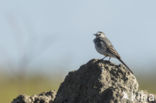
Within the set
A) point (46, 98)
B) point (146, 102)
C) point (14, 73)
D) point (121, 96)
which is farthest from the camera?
point (14, 73)

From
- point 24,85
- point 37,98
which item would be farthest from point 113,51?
point 24,85

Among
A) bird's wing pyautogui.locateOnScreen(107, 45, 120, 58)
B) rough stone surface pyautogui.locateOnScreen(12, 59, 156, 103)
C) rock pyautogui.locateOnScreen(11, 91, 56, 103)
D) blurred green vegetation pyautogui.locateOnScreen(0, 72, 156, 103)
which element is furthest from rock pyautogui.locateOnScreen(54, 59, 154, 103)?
blurred green vegetation pyautogui.locateOnScreen(0, 72, 156, 103)

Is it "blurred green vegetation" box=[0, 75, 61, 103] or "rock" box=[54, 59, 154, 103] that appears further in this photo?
"blurred green vegetation" box=[0, 75, 61, 103]

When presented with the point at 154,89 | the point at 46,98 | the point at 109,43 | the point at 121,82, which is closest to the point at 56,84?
the point at 154,89

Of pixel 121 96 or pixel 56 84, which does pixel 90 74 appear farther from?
pixel 56 84

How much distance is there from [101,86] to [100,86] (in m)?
0.01

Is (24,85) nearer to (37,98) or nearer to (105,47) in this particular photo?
(105,47)

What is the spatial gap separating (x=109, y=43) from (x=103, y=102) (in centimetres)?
541

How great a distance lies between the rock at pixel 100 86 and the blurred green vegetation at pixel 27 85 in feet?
25.6

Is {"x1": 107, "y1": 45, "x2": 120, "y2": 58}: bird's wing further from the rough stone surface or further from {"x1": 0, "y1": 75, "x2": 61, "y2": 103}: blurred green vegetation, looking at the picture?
{"x1": 0, "y1": 75, "x2": 61, "y2": 103}: blurred green vegetation

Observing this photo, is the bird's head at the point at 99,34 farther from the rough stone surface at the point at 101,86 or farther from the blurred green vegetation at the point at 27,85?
the rough stone surface at the point at 101,86

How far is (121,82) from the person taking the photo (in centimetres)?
1002

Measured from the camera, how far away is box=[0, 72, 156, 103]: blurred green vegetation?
62.7ft

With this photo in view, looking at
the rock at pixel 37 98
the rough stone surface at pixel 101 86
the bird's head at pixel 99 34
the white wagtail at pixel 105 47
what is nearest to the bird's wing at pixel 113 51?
the white wagtail at pixel 105 47
